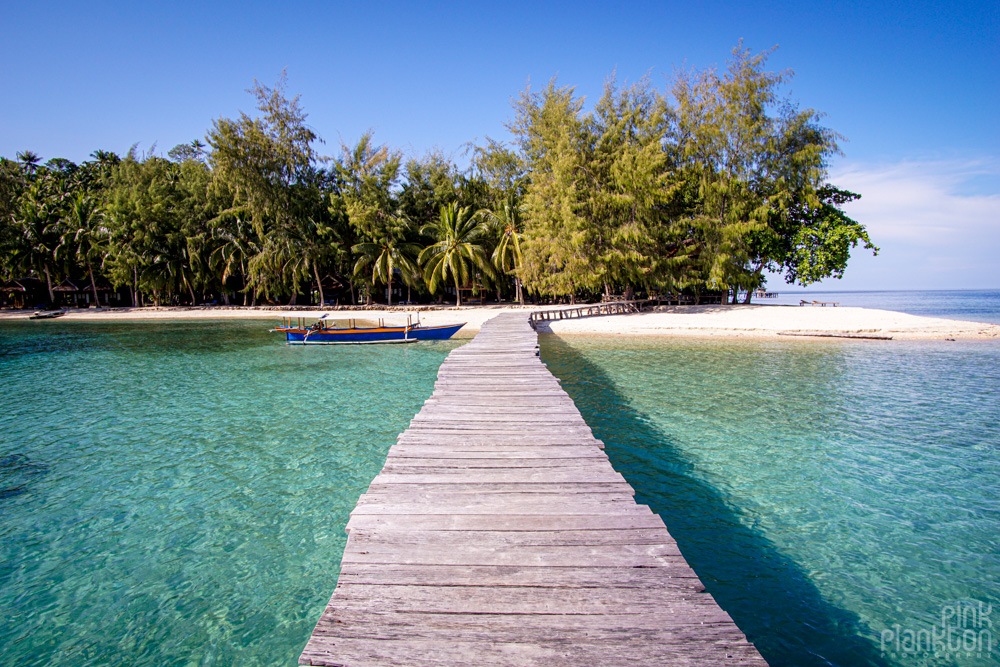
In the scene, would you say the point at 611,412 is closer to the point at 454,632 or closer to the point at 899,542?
the point at 899,542

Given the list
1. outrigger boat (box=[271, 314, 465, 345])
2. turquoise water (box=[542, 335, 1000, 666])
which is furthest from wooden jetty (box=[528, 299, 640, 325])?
turquoise water (box=[542, 335, 1000, 666])

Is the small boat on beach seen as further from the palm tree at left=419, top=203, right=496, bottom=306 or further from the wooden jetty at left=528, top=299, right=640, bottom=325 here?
the wooden jetty at left=528, top=299, right=640, bottom=325

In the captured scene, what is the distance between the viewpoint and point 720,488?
20.7 ft

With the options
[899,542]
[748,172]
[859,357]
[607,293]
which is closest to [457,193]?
[607,293]

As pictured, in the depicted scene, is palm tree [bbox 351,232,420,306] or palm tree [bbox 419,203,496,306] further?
palm tree [bbox 351,232,420,306]

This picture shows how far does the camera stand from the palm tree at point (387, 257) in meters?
35.4

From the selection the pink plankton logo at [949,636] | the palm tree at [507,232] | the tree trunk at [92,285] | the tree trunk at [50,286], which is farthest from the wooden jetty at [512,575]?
the tree trunk at [50,286]

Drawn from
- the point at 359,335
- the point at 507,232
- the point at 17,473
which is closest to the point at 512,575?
the point at 17,473

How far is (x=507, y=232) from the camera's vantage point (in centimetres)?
3334

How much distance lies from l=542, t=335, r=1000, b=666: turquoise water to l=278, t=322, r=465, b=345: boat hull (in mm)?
11016

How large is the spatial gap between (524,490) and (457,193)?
3641cm

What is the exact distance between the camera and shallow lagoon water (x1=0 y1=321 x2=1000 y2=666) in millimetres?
4008

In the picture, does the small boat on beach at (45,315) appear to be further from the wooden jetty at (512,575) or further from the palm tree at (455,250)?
the wooden jetty at (512,575)

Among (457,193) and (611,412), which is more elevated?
(457,193)
